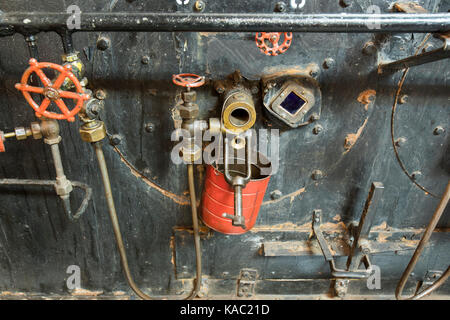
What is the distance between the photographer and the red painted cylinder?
98cm

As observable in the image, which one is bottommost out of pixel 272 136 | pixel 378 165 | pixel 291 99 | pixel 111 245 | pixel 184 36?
pixel 111 245

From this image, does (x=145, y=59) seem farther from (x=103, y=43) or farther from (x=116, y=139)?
(x=116, y=139)

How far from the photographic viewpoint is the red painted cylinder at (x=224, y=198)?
0.98 m

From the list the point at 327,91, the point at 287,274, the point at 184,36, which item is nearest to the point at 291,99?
the point at 327,91

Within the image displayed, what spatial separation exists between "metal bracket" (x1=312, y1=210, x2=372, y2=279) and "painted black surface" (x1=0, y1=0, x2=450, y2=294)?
29 millimetres

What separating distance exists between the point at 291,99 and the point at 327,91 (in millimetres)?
106

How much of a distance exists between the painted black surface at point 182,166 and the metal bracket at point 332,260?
0.09 feet

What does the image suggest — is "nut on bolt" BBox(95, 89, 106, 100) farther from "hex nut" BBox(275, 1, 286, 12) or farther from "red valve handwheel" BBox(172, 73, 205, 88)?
"hex nut" BBox(275, 1, 286, 12)

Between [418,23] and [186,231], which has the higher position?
[418,23]

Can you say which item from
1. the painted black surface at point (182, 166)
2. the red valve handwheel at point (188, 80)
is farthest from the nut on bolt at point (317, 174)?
the red valve handwheel at point (188, 80)

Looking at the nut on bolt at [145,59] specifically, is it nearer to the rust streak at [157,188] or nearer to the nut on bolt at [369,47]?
the rust streak at [157,188]

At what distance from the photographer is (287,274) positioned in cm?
130

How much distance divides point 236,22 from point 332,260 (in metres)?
0.74

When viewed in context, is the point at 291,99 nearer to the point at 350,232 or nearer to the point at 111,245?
the point at 350,232
